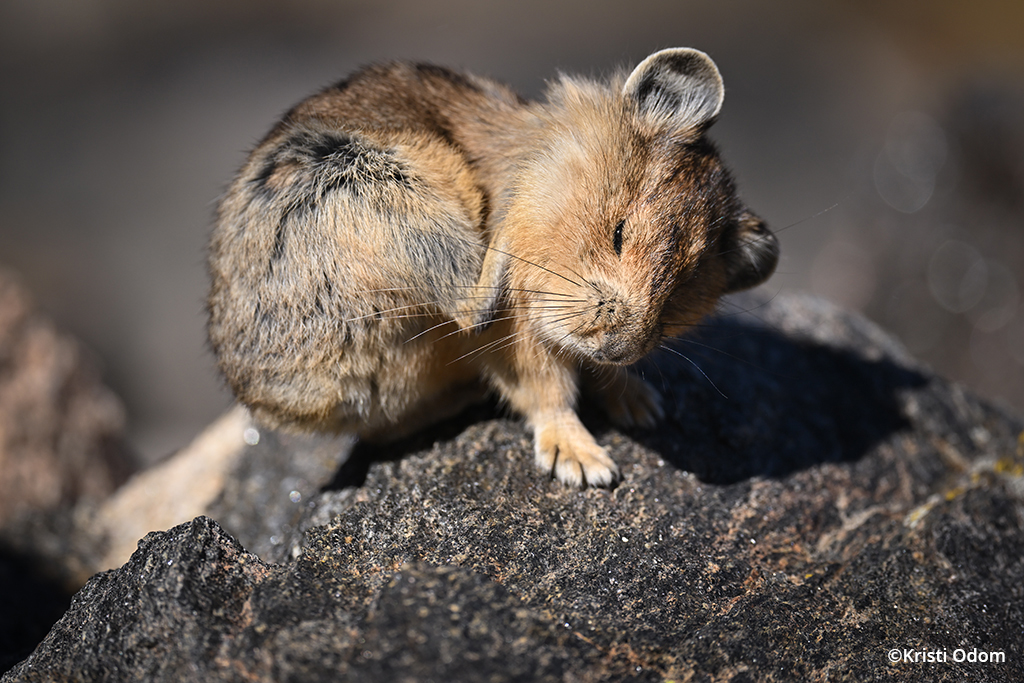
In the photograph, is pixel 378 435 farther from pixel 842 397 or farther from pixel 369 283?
pixel 842 397

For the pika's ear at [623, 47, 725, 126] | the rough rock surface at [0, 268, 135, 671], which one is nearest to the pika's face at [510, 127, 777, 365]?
the pika's ear at [623, 47, 725, 126]

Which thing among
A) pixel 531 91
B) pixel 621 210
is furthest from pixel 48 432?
pixel 531 91

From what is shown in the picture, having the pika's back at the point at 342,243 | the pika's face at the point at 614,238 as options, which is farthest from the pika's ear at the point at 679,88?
the pika's back at the point at 342,243

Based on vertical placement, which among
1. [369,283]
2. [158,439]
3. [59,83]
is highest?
[369,283]

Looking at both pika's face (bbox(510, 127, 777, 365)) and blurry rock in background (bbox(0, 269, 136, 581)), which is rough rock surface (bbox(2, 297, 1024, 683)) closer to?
pika's face (bbox(510, 127, 777, 365))

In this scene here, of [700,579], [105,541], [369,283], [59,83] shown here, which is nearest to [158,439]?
[105,541]

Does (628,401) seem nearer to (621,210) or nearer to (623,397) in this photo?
(623,397)

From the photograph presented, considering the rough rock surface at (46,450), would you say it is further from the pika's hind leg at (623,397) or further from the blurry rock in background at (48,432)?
the pika's hind leg at (623,397)
